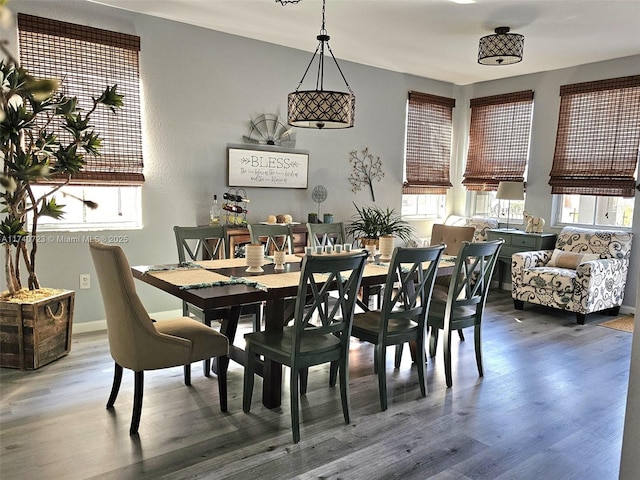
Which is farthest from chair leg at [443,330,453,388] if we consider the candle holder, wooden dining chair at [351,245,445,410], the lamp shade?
the lamp shade

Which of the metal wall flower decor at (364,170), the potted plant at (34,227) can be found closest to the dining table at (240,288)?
the potted plant at (34,227)

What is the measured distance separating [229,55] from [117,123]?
4.30 ft

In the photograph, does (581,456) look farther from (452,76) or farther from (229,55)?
(452,76)

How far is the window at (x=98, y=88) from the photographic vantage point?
13.1 feet

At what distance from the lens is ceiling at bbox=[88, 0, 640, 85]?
405cm

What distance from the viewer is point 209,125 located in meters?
4.94

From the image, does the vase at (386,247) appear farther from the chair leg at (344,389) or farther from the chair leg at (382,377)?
the chair leg at (344,389)

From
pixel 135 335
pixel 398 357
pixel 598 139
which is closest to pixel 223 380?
pixel 135 335

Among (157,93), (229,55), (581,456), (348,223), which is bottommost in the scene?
(581,456)

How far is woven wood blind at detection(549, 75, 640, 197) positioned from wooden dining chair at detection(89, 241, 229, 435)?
4759 mm

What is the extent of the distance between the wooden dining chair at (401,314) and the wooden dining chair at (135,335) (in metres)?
0.92

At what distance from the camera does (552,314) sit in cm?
541

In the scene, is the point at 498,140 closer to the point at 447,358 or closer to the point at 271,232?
the point at 271,232

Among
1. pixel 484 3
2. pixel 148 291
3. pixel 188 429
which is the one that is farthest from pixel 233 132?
pixel 188 429
